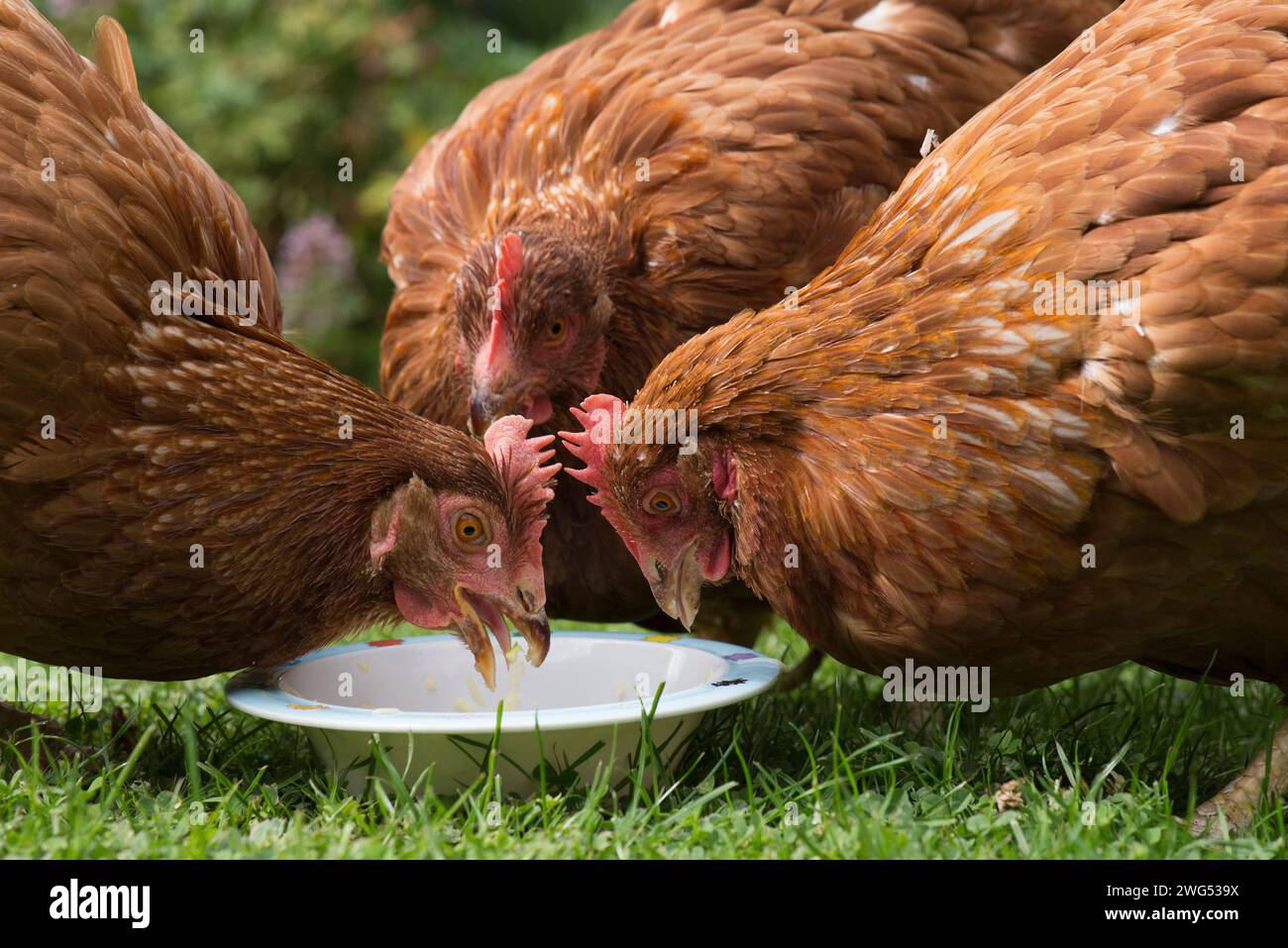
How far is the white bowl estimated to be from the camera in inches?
96.9

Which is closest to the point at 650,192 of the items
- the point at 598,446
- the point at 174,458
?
the point at 598,446

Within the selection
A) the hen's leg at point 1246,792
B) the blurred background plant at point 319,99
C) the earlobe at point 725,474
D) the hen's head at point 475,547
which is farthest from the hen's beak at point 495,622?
the blurred background plant at point 319,99

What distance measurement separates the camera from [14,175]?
94.9 inches

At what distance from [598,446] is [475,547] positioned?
0.99 ft

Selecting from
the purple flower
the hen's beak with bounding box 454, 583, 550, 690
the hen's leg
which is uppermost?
the purple flower

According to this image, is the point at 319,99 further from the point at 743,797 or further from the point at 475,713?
the point at 743,797

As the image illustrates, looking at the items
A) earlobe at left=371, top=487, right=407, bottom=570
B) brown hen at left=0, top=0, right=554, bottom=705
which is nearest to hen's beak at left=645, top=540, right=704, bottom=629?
brown hen at left=0, top=0, right=554, bottom=705

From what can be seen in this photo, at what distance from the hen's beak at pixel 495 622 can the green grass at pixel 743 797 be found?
28 cm

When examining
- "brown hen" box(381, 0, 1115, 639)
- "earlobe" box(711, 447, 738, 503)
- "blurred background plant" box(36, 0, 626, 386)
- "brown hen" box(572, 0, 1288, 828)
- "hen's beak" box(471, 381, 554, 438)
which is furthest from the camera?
"blurred background plant" box(36, 0, 626, 386)

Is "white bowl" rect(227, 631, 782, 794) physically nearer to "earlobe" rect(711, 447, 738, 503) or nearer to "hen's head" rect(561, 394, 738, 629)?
"hen's head" rect(561, 394, 738, 629)

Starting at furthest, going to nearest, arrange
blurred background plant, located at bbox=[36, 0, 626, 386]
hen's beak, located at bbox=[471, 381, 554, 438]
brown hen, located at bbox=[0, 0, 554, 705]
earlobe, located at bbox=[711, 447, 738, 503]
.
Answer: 1. blurred background plant, located at bbox=[36, 0, 626, 386]
2. hen's beak, located at bbox=[471, 381, 554, 438]
3. earlobe, located at bbox=[711, 447, 738, 503]
4. brown hen, located at bbox=[0, 0, 554, 705]

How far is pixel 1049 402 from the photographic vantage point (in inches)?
86.4

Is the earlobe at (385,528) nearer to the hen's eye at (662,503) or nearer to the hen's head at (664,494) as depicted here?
the hen's head at (664,494)
